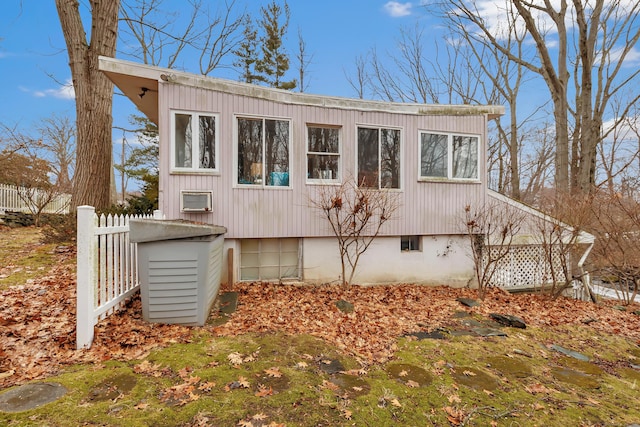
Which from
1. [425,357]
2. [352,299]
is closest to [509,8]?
[352,299]

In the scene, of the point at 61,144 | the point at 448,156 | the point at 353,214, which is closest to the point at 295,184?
the point at 353,214

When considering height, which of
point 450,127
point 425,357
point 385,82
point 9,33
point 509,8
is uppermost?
point 509,8

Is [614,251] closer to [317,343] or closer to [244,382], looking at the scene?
[317,343]

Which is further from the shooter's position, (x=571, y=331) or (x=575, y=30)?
(x=575, y=30)

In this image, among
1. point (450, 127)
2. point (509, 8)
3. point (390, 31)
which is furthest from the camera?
point (390, 31)

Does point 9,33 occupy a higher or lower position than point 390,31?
lower

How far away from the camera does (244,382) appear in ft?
9.48

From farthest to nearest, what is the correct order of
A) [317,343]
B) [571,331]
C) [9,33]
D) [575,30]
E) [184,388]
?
1. [575,30]
2. [9,33]
3. [571,331]
4. [317,343]
5. [184,388]

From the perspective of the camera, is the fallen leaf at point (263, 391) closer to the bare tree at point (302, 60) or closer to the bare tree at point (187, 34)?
the bare tree at point (187, 34)

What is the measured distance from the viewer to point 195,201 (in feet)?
19.9

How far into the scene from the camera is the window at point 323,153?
7.05m

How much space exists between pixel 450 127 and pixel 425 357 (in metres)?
6.10

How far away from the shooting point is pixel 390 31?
17625mm

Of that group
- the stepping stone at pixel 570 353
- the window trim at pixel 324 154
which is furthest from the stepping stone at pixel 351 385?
the window trim at pixel 324 154
